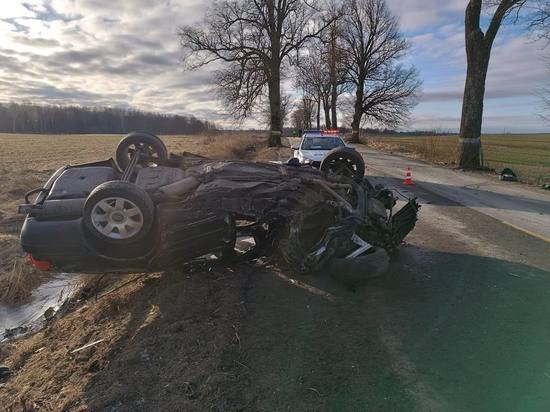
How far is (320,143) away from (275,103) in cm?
1832

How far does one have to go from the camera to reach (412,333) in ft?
13.6

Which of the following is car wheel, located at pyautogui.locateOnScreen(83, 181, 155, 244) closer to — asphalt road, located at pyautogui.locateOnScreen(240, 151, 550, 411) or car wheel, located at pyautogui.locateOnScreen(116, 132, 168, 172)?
asphalt road, located at pyautogui.locateOnScreen(240, 151, 550, 411)

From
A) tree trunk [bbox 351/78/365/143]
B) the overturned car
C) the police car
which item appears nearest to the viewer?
the overturned car

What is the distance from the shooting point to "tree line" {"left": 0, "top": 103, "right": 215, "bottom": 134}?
118 meters

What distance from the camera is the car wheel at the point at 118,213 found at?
15.4 feet

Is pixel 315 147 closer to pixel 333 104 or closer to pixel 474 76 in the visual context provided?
pixel 474 76

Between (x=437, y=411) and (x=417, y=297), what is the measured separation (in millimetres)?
2115

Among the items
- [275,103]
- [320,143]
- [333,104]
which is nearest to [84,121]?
[333,104]

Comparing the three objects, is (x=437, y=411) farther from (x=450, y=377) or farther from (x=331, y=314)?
(x=331, y=314)

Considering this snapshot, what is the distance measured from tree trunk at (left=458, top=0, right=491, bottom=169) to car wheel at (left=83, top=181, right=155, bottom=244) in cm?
1669

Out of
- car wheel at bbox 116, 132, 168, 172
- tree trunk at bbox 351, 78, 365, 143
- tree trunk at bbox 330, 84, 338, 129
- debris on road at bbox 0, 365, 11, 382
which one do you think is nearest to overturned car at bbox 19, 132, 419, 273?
car wheel at bbox 116, 132, 168, 172

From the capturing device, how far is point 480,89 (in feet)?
58.7

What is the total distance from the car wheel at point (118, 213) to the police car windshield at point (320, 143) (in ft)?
36.1

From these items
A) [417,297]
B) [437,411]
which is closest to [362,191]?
[417,297]
